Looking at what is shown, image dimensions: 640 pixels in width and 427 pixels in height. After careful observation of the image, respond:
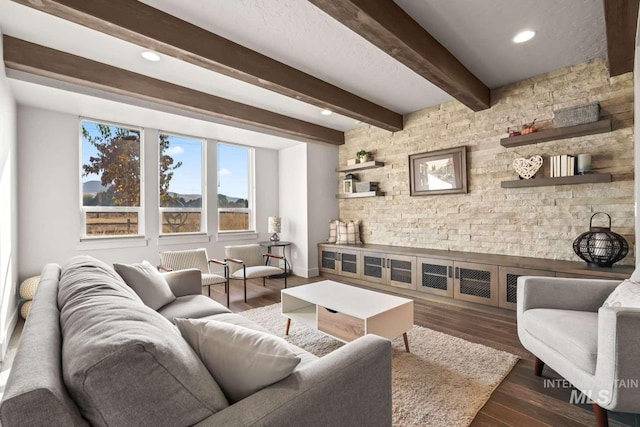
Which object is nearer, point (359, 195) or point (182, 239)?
point (182, 239)

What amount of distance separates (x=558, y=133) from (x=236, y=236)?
4.79m

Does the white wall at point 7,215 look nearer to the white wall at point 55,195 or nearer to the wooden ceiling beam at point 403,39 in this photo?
the white wall at point 55,195

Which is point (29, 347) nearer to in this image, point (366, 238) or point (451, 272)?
point (451, 272)

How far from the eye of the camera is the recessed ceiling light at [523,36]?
2604mm

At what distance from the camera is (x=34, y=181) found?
368cm

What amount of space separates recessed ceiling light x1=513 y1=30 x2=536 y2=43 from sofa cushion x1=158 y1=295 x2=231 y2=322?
3384 mm

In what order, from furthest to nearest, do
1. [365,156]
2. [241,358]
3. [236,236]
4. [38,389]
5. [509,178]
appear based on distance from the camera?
[236,236], [365,156], [509,178], [241,358], [38,389]

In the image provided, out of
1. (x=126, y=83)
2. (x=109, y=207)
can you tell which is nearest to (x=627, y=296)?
(x=126, y=83)

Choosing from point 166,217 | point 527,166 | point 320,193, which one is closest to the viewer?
point 527,166

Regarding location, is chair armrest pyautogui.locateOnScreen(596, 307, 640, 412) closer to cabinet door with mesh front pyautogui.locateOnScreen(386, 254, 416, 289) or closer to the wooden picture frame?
cabinet door with mesh front pyautogui.locateOnScreen(386, 254, 416, 289)

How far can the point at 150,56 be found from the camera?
280 centimetres

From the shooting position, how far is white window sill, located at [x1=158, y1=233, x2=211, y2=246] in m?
4.67

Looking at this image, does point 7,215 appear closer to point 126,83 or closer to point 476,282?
point 126,83

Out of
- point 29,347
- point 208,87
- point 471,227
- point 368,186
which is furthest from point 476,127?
point 29,347
